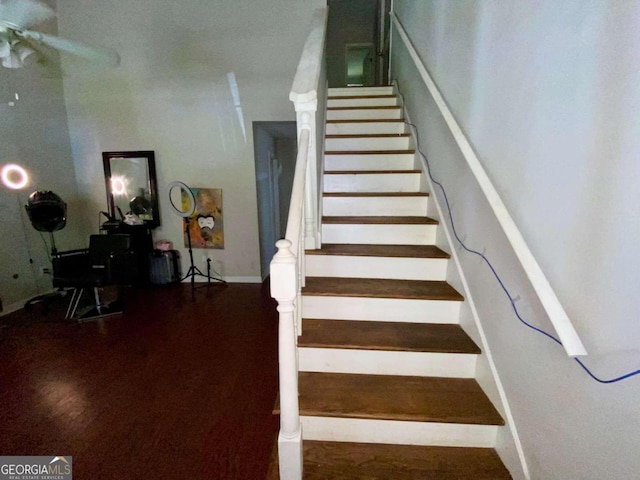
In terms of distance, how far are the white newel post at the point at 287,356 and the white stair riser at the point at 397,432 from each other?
0.58ft

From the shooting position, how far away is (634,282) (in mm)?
709

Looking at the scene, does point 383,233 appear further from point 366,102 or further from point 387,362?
point 366,102

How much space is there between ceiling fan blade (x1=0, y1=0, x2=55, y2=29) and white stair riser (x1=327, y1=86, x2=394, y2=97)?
7.85 ft

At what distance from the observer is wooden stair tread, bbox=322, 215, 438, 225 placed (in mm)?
2049

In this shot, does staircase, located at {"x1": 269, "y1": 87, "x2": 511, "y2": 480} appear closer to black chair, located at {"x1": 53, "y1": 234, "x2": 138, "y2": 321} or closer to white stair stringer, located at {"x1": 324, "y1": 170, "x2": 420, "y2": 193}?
white stair stringer, located at {"x1": 324, "y1": 170, "x2": 420, "y2": 193}

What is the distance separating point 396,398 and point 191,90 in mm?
4132

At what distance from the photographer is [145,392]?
202 cm

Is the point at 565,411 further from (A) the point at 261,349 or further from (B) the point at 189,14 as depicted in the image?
(B) the point at 189,14

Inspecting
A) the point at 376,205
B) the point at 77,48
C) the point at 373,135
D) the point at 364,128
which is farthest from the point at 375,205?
the point at 77,48

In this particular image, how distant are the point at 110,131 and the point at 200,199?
152 centimetres

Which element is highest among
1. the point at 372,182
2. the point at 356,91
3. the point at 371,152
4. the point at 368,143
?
the point at 356,91

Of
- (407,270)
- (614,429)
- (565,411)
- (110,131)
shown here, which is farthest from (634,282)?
(110,131)

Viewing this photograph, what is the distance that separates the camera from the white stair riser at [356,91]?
342cm

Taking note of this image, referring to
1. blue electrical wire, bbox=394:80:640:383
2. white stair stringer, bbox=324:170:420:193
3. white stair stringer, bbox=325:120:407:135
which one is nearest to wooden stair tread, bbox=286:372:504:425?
blue electrical wire, bbox=394:80:640:383
